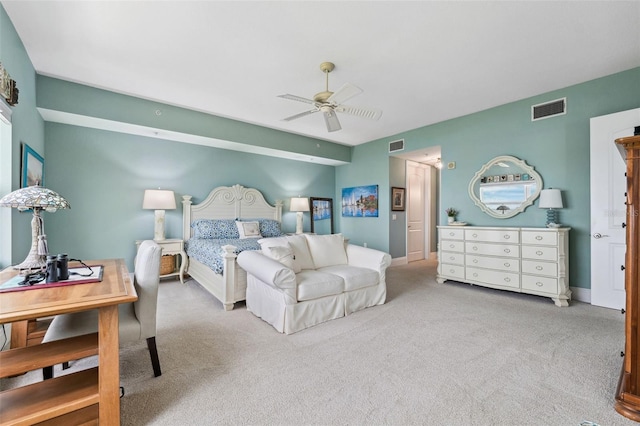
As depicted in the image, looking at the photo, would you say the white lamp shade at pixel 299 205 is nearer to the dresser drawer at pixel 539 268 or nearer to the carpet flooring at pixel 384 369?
the carpet flooring at pixel 384 369

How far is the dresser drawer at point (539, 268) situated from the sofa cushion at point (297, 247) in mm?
2783

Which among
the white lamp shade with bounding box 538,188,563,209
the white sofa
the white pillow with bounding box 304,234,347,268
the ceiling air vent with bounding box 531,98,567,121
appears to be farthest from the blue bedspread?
the ceiling air vent with bounding box 531,98,567,121

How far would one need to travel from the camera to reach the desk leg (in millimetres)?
1381

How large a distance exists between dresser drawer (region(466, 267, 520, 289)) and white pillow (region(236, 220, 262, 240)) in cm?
352

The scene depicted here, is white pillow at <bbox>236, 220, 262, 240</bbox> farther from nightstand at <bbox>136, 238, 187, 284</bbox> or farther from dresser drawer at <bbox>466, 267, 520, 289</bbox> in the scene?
dresser drawer at <bbox>466, 267, 520, 289</bbox>

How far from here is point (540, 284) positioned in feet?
11.5

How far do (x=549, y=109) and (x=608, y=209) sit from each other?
1.50 metres

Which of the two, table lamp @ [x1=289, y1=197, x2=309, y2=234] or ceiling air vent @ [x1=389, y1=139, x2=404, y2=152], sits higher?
ceiling air vent @ [x1=389, y1=139, x2=404, y2=152]

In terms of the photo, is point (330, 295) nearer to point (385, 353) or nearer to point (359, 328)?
point (359, 328)

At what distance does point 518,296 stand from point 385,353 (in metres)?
2.71

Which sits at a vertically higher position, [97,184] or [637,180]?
[97,184]

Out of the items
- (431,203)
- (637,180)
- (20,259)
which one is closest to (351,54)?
(637,180)

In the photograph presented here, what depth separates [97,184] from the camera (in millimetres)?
4160

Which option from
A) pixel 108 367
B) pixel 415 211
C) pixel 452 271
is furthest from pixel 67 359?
pixel 415 211
